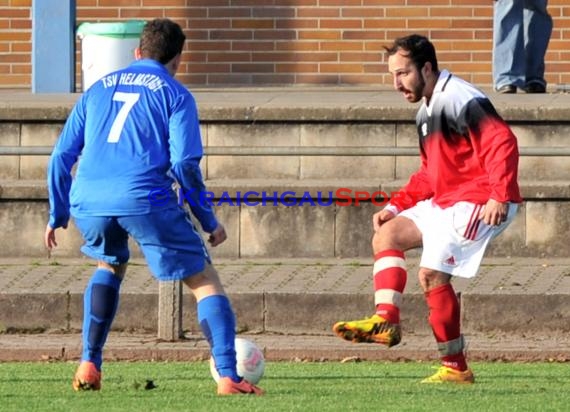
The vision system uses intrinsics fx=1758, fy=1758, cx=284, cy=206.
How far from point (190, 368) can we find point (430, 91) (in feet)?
6.75

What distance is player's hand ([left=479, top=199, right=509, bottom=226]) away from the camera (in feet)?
25.3

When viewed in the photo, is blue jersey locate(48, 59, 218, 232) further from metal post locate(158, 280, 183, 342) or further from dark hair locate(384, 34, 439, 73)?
metal post locate(158, 280, 183, 342)

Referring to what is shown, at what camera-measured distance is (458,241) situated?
7.93 metres

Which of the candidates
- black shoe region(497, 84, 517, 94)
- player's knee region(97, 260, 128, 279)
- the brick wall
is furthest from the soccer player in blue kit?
the brick wall

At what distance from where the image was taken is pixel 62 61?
1468cm

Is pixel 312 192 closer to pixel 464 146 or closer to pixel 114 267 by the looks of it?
pixel 464 146

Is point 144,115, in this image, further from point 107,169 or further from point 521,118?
point 521,118

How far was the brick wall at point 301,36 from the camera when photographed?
50.9 feet

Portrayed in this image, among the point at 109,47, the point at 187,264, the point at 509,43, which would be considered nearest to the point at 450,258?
the point at 187,264

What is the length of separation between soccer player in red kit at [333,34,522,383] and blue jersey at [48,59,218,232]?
94 centimetres

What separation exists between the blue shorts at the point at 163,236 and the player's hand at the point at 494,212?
49.4 inches

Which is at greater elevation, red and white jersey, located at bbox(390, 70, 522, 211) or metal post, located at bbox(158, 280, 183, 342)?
red and white jersey, located at bbox(390, 70, 522, 211)

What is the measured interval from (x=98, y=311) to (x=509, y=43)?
21.6 ft

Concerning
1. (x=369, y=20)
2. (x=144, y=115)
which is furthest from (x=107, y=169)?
(x=369, y=20)
